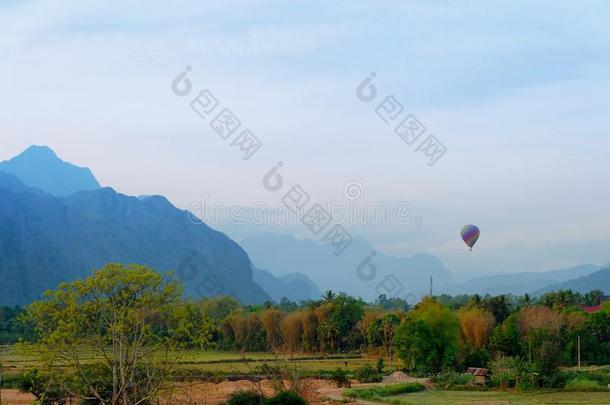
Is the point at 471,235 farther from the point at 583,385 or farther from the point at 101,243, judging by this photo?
the point at 101,243

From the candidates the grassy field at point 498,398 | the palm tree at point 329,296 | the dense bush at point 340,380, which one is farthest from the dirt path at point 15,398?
the palm tree at point 329,296

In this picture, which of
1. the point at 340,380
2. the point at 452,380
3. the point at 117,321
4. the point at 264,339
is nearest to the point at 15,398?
the point at 117,321

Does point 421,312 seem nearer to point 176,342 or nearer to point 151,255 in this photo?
point 176,342

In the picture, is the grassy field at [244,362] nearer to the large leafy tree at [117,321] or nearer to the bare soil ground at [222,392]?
the bare soil ground at [222,392]

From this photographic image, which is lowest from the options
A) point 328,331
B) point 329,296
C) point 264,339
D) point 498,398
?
point 498,398

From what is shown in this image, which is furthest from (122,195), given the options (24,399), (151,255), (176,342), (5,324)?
(176,342)

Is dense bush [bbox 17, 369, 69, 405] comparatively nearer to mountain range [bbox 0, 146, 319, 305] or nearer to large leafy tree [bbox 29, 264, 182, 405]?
large leafy tree [bbox 29, 264, 182, 405]

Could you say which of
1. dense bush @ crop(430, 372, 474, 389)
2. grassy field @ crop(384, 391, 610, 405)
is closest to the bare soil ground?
grassy field @ crop(384, 391, 610, 405)
